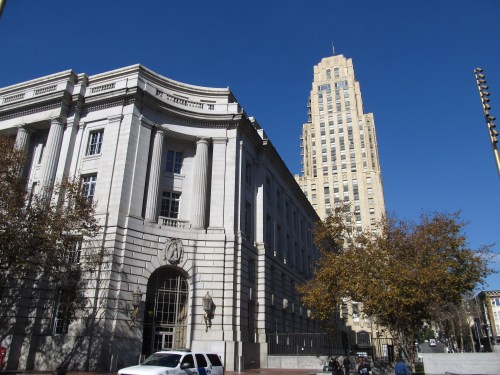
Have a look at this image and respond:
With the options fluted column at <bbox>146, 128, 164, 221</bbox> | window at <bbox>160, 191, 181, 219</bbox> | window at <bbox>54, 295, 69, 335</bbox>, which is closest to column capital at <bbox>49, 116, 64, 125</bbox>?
fluted column at <bbox>146, 128, 164, 221</bbox>

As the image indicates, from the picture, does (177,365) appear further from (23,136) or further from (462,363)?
(23,136)

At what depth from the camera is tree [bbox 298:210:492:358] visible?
24.1 meters

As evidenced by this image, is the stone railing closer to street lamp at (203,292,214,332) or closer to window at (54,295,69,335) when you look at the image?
street lamp at (203,292,214,332)

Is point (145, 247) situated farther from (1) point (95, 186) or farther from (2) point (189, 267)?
(1) point (95, 186)

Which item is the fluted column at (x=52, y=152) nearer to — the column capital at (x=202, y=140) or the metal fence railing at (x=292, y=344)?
the column capital at (x=202, y=140)

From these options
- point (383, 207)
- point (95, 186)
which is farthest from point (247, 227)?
point (383, 207)

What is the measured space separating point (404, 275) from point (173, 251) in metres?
15.2

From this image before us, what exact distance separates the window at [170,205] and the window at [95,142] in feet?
19.8

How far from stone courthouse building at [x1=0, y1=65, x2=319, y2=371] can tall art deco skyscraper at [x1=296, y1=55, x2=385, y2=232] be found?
57336mm

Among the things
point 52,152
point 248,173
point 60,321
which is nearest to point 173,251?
point 60,321

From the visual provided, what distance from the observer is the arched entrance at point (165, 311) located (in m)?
27.8

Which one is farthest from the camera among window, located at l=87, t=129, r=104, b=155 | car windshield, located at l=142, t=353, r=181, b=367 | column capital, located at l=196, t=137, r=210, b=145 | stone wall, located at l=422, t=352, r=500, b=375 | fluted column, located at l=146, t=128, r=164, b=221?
column capital, located at l=196, t=137, r=210, b=145

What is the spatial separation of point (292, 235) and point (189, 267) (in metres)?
21.4

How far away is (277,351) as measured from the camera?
33250 millimetres
